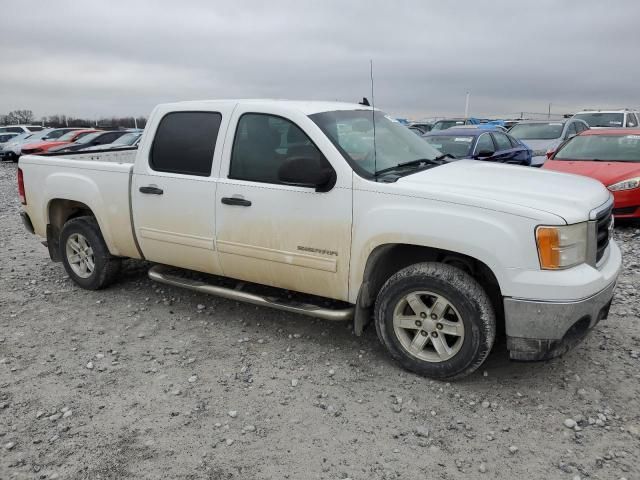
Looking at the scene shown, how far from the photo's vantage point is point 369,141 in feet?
13.3

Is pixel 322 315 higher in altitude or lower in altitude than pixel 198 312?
higher

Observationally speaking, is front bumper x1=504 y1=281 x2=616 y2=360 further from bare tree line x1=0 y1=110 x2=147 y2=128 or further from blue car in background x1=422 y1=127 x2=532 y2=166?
bare tree line x1=0 y1=110 x2=147 y2=128

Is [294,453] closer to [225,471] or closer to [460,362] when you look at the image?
[225,471]

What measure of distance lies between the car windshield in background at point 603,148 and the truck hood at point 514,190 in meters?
5.02

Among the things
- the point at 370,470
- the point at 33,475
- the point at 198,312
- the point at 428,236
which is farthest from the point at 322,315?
the point at 33,475

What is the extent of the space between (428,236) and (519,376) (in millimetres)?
1237

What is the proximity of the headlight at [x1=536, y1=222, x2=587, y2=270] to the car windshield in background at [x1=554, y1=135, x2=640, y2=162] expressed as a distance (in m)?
5.99

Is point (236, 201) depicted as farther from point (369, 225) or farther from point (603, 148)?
point (603, 148)

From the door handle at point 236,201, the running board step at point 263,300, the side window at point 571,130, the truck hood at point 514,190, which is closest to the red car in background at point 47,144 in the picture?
the running board step at point 263,300

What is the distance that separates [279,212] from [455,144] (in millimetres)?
6483

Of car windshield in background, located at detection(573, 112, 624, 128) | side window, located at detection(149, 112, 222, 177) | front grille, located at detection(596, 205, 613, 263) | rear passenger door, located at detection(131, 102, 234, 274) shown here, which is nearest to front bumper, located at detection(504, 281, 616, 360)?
front grille, located at detection(596, 205, 613, 263)

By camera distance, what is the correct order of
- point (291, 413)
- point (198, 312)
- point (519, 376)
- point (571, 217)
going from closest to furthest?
point (571, 217), point (291, 413), point (519, 376), point (198, 312)

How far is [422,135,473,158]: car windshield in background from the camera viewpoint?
9.31 m

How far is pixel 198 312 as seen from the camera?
4891 millimetres
